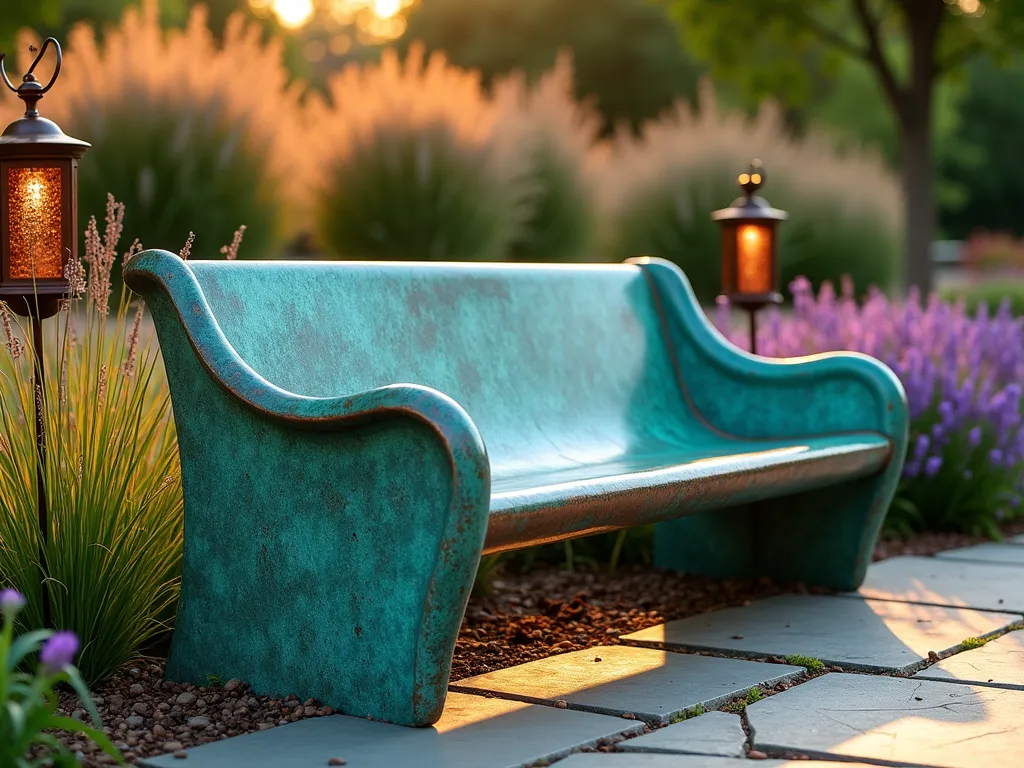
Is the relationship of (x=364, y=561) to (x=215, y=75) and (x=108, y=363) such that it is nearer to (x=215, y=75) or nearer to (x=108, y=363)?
(x=108, y=363)

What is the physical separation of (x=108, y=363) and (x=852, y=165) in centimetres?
1076

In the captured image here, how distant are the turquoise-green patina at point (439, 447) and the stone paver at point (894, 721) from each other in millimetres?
563

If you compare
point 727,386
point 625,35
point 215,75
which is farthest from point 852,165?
point 625,35

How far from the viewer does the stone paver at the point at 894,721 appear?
2557 mm

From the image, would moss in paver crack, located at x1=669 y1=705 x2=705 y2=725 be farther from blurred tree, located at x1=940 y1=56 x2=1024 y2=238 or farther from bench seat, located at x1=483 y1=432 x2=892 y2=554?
blurred tree, located at x1=940 y1=56 x2=1024 y2=238

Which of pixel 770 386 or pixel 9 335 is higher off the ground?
pixel 9 335

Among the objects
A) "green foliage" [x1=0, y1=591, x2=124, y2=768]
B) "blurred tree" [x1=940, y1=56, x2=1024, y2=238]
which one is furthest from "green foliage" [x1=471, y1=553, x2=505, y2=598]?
"blurred tree" [x1=940, y1=56, x2=1024, y2=238]

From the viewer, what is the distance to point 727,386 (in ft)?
14.6

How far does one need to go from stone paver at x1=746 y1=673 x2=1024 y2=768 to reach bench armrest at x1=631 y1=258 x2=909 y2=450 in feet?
3.83

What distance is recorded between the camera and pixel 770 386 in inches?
171

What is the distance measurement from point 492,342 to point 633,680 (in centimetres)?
112

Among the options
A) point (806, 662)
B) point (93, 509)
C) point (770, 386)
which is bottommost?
point (806, 662)

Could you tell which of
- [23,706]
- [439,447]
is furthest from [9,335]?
[23,706]

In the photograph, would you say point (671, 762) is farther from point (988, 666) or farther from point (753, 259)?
point (753, 259)
